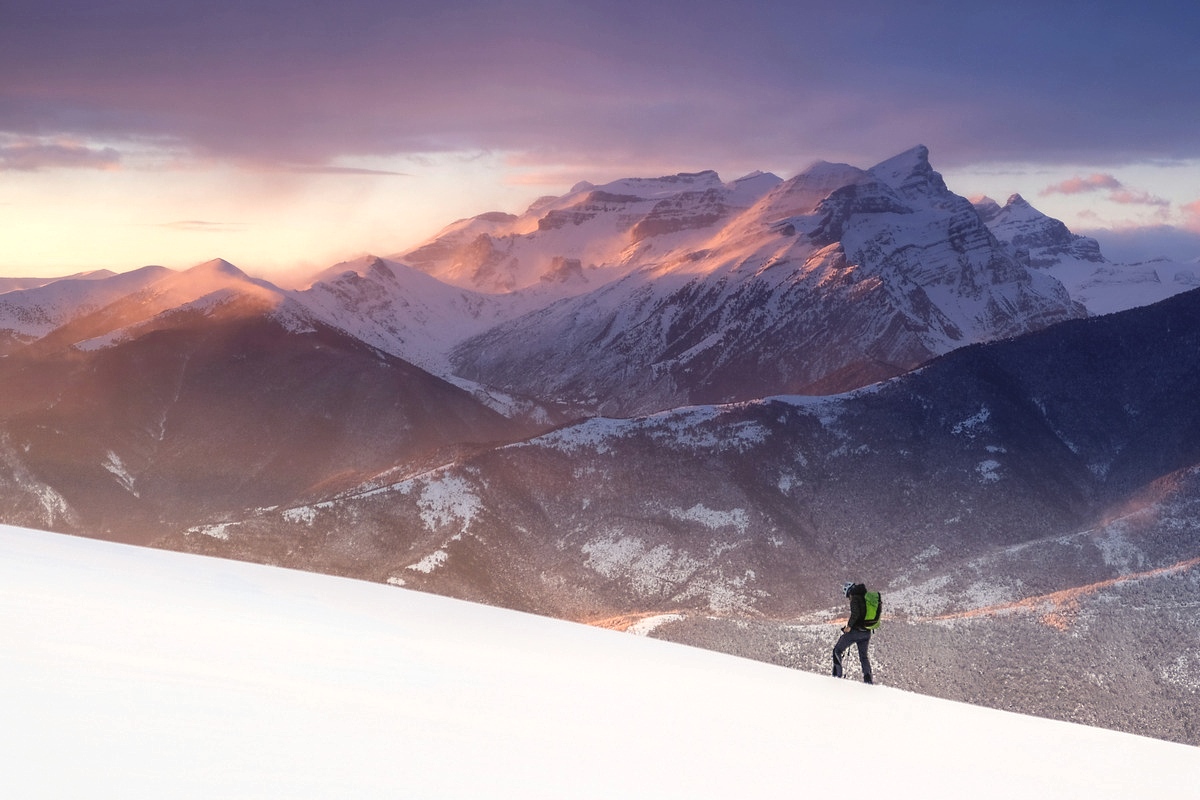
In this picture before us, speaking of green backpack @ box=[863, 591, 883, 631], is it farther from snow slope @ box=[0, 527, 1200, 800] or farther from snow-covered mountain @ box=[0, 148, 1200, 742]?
snow-covered mountain @ box=[0, 148, 1200, 742]

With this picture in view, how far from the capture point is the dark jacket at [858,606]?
21.5 m

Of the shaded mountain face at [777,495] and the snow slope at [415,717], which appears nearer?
the snow slope at [415,717]

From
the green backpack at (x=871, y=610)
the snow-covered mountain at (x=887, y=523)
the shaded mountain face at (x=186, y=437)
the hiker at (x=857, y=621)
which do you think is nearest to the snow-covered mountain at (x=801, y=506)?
the snow-covered mountain at (x=887, y=523)

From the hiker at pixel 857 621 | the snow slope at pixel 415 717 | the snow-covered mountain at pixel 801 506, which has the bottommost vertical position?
the snow-covered mountain at pixel 801 506

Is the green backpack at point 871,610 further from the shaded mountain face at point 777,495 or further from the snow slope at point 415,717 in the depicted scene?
the shaded mountain face at point 777,495

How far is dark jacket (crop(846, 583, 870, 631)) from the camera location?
846 inches

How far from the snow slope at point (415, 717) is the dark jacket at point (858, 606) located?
4.59 meters

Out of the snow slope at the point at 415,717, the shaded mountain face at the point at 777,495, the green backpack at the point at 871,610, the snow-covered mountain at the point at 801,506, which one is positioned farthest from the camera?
the shaded mountain face at the point at 777,495

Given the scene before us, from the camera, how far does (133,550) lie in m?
Result: 20.2

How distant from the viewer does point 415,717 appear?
9.73 meters

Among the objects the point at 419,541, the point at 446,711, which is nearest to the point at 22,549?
the point at 446,711

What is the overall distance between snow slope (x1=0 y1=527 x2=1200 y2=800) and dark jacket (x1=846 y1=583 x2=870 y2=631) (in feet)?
15.1

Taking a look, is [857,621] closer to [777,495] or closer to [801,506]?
[801,506]

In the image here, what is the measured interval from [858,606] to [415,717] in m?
13.6
